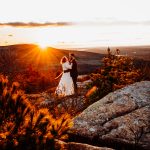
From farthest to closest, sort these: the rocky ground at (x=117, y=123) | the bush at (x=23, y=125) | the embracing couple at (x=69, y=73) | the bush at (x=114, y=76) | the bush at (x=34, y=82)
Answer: the bush at (x=34, y=82) → the embracing couple at (x=69, y=73) → the bush at (x=114, y=76) → the rocky ground at (x=117, y=123) → the bush at (x=23, y=125)

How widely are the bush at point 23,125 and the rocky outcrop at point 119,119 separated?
2.30m

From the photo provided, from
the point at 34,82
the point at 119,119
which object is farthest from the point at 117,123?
the point at 34,82

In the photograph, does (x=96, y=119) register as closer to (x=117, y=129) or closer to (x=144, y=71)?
(x=117, y=129)

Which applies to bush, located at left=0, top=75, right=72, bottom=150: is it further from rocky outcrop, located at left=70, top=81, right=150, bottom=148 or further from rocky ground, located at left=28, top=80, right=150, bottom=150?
rocky outcrop, located at left=70, top=81, right=150, bottom=148

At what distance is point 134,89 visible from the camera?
1014cm

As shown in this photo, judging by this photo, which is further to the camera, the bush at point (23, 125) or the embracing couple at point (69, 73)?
the embracing couple at point (69, 73)

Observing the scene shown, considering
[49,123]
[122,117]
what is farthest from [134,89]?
[49,123]

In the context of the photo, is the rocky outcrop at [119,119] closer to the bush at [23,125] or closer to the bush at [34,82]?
the bush at [23,125]

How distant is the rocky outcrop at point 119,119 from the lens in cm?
829

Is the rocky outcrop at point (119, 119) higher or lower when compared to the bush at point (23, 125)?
lower

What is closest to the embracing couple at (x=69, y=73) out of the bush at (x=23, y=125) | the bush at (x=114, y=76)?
the bush at (x=114, y=76)

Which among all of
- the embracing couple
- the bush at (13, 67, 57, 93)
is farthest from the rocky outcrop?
the bush at (13, 67, 57, 93)

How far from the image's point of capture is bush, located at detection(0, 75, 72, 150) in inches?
218

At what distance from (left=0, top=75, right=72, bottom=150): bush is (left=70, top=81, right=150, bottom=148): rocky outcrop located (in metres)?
2.30
